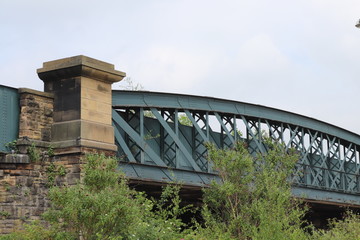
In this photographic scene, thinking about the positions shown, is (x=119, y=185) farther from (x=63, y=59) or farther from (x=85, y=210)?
(x=63, y=59)

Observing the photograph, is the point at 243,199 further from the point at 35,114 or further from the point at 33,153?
the point at 35,114

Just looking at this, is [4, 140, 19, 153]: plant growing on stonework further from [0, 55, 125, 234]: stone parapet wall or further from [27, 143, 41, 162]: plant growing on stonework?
[27, 143, 41, 162]: plant growing on stonework

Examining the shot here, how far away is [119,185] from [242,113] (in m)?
Answer: 15.6

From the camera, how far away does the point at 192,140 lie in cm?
3316

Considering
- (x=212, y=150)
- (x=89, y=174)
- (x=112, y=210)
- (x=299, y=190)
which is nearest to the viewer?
(x=112, y=210)

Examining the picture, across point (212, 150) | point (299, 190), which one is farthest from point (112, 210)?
point (299, 190)

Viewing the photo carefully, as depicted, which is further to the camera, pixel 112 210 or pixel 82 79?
pixel 82 79

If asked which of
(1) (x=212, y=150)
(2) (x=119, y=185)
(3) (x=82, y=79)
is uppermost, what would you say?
(3) (x=82, y=79)

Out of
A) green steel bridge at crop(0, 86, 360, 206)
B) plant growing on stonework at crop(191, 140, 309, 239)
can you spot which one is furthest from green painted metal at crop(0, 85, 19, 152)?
plant growing on stonework at crop(191, 140, 309, 239)

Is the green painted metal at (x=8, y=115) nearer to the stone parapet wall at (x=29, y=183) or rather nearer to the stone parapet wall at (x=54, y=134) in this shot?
the stone parapet wall at (x=54, y=134)

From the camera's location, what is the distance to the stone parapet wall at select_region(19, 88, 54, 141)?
20578mm

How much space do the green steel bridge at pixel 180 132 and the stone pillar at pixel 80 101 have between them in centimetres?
117

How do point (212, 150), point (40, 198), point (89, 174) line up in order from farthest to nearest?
point (212, 150) < point (40, 198) < point (89, 174)

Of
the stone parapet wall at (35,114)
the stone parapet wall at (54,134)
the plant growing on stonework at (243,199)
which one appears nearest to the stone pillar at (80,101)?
the stone parapet wall at (54,134)
